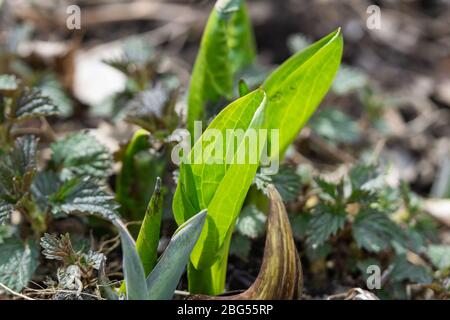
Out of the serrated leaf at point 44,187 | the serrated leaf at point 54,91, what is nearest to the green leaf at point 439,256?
the serrated leaf at point 44,187

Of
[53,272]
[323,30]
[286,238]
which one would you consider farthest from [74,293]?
[323,30]

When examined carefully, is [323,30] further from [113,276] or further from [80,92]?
[113,276]

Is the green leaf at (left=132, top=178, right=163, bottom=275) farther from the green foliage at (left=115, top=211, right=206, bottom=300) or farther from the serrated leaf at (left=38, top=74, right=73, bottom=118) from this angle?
the serrated leaf at (left=38, top=74, right=73, bottom=118)

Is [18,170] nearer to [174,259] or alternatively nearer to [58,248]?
[58,248]

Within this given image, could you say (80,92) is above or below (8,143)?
above

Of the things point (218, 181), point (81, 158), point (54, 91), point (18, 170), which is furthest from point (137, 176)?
point (54, 91)

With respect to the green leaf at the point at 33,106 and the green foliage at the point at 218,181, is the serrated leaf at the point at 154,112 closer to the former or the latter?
the green leaf at the point at 33,106

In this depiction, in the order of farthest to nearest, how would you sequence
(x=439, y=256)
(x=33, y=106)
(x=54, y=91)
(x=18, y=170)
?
(x=54, y=91), (x=439, y=256), (x=33, y=106), (x=18, y=170)
